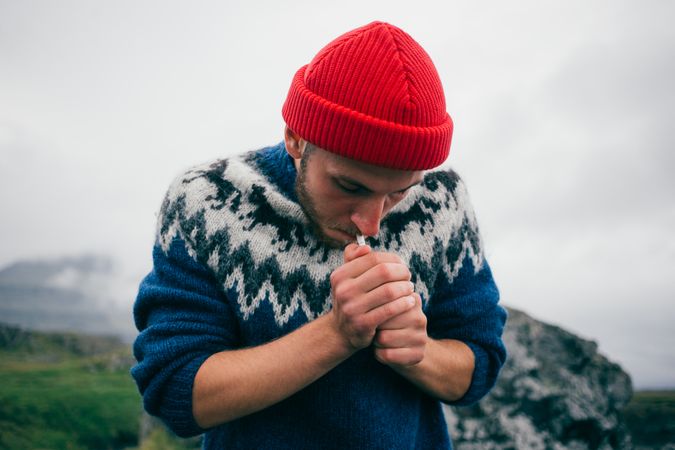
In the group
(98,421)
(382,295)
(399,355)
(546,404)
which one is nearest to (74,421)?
(98,421)

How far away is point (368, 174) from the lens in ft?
5.82

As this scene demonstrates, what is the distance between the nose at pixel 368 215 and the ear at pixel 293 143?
42cm

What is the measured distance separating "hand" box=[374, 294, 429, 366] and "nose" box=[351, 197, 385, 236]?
367 mm

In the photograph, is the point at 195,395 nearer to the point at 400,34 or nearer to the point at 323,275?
the point at 323,275

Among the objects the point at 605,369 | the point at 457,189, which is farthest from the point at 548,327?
the point at 457,189

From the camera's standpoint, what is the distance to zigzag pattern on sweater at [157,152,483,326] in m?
1.89

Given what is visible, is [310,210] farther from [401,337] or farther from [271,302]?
[401,337]

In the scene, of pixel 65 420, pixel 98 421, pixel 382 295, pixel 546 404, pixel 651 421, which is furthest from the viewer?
pixel 98 421

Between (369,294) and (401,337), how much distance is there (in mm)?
229

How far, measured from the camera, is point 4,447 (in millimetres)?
7289

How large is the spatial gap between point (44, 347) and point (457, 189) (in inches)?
1653

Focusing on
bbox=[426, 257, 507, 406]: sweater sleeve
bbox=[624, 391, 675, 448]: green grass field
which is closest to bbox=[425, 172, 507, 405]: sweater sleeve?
bbox=[426, 257, 507, 406]: sweater sleeve

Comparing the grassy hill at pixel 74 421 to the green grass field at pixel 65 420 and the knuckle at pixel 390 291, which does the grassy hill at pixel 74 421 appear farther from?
the knuckle at pixel 390 291

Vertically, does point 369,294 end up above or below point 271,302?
above
